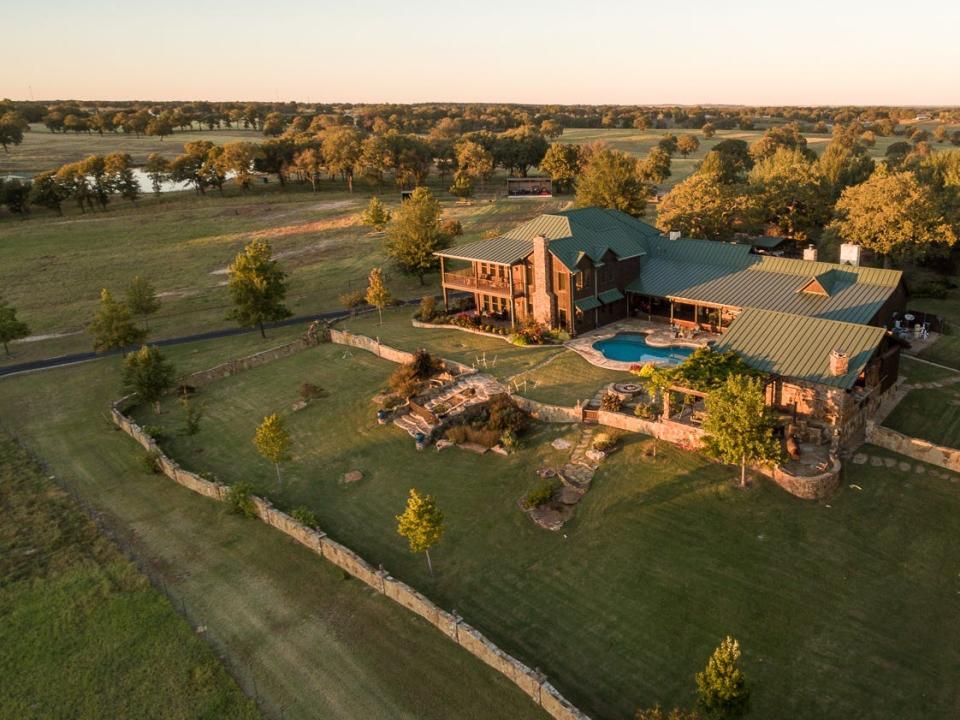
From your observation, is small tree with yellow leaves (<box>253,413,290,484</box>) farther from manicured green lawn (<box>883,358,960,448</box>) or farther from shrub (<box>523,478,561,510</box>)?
manicured green lawn (<box>883,358,960,448</box>)

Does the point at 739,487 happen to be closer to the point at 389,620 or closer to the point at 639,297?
the point at 389,620

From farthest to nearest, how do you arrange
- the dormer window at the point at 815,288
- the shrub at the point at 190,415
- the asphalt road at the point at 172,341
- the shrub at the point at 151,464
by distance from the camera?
the asphalt road at the point at 172,341
the dormer window at the point at 815,288
the shrub at the point at 190,415
the shrub at the point at 151,464

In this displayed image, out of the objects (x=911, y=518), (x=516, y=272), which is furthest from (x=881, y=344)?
(x=516, y=272)

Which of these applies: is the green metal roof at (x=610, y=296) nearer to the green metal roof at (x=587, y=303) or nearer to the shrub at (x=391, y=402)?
the green metal roof at (x=587, y=303)

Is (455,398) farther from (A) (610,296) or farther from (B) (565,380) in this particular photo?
(A) (610,296)

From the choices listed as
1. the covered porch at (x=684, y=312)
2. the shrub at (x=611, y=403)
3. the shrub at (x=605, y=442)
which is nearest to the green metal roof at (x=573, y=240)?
the covered porch at (x=684, y=312)

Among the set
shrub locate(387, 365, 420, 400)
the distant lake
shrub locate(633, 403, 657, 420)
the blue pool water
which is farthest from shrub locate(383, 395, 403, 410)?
the distant lake
